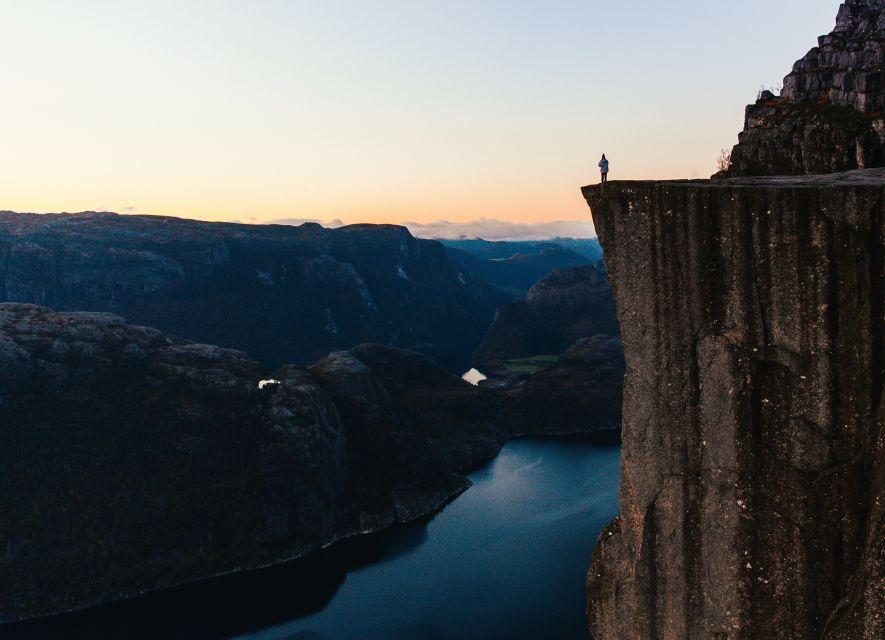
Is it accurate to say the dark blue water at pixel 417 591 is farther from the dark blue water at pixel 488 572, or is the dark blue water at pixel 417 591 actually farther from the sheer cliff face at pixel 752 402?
the sheer cliff face at pixel 752 402

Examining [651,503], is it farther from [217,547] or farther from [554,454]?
[554,454]

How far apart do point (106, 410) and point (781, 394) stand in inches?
5906

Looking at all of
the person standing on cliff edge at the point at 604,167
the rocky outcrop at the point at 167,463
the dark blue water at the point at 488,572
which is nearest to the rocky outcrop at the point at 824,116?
the person standing on cliff edge at the point at 604,167

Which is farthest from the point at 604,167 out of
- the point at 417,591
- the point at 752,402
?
the point at 417,591

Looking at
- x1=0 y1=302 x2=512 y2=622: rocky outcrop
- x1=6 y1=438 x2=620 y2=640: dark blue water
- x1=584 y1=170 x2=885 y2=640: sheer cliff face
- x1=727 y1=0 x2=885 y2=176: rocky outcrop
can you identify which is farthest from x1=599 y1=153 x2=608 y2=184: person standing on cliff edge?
x1=0 y1=302 x2=512 y2=622: rocky outcrop

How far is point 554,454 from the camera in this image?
18700cm

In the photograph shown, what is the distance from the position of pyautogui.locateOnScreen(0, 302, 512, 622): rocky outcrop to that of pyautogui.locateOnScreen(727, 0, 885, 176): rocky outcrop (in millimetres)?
115809

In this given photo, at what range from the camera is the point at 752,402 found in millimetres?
19719

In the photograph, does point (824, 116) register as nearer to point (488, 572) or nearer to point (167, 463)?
point (488, 572)

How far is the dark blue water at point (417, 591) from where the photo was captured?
100 meters

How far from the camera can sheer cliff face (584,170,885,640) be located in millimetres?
18375

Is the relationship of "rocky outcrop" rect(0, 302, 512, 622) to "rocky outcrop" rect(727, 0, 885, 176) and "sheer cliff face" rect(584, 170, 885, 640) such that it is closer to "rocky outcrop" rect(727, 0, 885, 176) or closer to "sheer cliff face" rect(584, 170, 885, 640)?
"rocky outcrop" rect(727, 0, 885, 176)

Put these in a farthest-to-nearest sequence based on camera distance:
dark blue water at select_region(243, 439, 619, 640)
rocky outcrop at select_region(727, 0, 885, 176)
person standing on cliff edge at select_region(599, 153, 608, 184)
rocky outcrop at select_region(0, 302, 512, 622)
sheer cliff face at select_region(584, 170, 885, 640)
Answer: rocky outcrop at select_region(0, 302, 512, 622) < dark blue water at select_region(243, 439, 619, 640) < rocky outcrop at select_region(727, 0, 885, 176) < person standing on cliff edge at select_region(599, 153, 608, 184) < sheer cliff face at select_region(584, 170, 885, 640)

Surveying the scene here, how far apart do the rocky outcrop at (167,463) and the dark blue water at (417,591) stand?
279 inches
